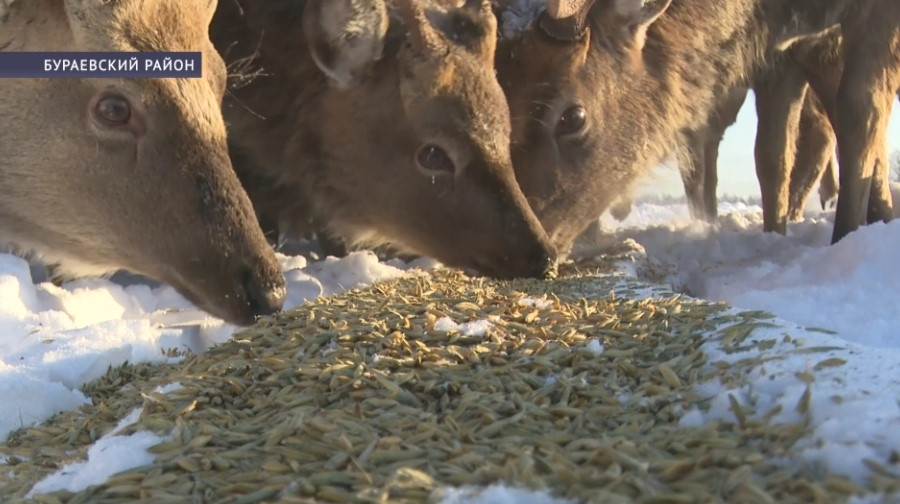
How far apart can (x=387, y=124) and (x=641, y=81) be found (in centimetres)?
173

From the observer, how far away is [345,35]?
4324mm

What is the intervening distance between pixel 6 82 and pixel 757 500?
298cm

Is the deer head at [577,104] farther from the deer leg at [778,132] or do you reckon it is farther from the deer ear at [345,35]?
the deer leg at [778,132]

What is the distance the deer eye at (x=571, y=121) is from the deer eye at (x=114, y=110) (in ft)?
7.92

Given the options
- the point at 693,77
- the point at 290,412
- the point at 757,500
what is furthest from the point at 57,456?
the point at 693,77

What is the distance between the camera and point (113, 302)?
12.9ft

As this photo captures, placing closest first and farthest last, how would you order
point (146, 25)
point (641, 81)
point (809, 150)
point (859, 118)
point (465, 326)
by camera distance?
point (465, 326) → point (146, 25) → point (641, 81) → point (859, 118) → point (809, 150)

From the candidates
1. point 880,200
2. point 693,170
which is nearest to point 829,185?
point 693,170

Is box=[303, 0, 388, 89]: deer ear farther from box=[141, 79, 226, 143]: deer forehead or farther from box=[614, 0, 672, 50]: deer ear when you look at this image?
box=[614, 0, 672, 50]: deer ear

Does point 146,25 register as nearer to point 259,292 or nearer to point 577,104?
point 259,292

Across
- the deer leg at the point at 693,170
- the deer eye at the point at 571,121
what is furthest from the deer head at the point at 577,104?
the deer leg at the point at 693,170

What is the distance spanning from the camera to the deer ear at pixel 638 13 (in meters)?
5.14

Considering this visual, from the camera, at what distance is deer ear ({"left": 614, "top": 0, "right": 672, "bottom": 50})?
514 centimetres

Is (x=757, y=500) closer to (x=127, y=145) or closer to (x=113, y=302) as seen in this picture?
(x=127, y=145)
